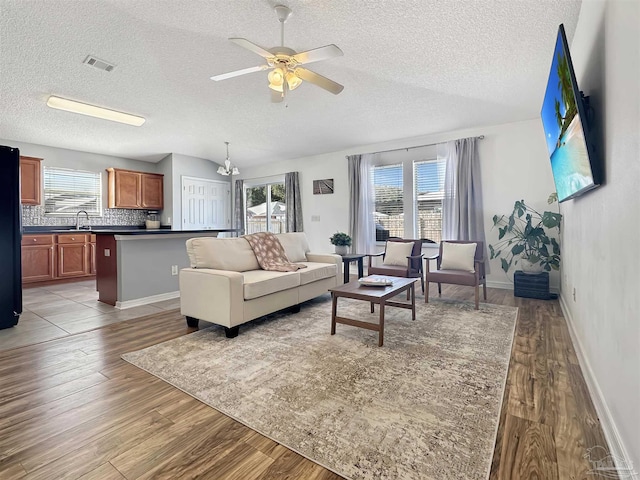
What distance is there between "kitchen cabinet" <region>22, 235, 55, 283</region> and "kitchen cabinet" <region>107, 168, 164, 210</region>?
142 centimetres

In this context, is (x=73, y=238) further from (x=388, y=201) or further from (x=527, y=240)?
(x=527, y=240)

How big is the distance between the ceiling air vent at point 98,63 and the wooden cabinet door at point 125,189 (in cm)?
348

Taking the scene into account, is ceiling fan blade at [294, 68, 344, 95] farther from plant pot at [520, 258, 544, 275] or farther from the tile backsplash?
the tile backsplash

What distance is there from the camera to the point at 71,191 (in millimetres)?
6129

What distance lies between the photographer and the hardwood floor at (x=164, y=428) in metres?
1.30

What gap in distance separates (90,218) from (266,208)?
12.1ft

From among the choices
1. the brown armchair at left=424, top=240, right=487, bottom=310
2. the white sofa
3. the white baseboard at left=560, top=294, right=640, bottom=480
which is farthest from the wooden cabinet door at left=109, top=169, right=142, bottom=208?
the white baseboard at left=560, top=294, right=640, bottom=480

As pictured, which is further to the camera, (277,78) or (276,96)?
(276,96)

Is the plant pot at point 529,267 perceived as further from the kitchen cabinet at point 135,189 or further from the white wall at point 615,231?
the kitchen cabinet at point 135,189

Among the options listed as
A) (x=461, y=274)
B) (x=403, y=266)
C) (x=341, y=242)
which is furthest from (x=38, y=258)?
(x=461, y=274)

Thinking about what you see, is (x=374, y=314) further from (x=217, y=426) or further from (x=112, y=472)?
(x=112, y=472)

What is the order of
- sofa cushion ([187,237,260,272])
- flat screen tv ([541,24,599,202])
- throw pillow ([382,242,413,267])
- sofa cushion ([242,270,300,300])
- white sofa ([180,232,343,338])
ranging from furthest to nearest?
1. throw pillow ([382,242,413,267])
2. sofa cushion ([187,237,260,272])
3. sofa cushion ([242,270,300,300])
4. white sofa ([180,232,343,338])
5. flat screen tv ([541,24,599,202])

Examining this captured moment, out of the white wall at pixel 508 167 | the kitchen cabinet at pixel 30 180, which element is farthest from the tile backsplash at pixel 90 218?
the white wall at pixel 508 167

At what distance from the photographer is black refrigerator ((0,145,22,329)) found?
9.93ft
